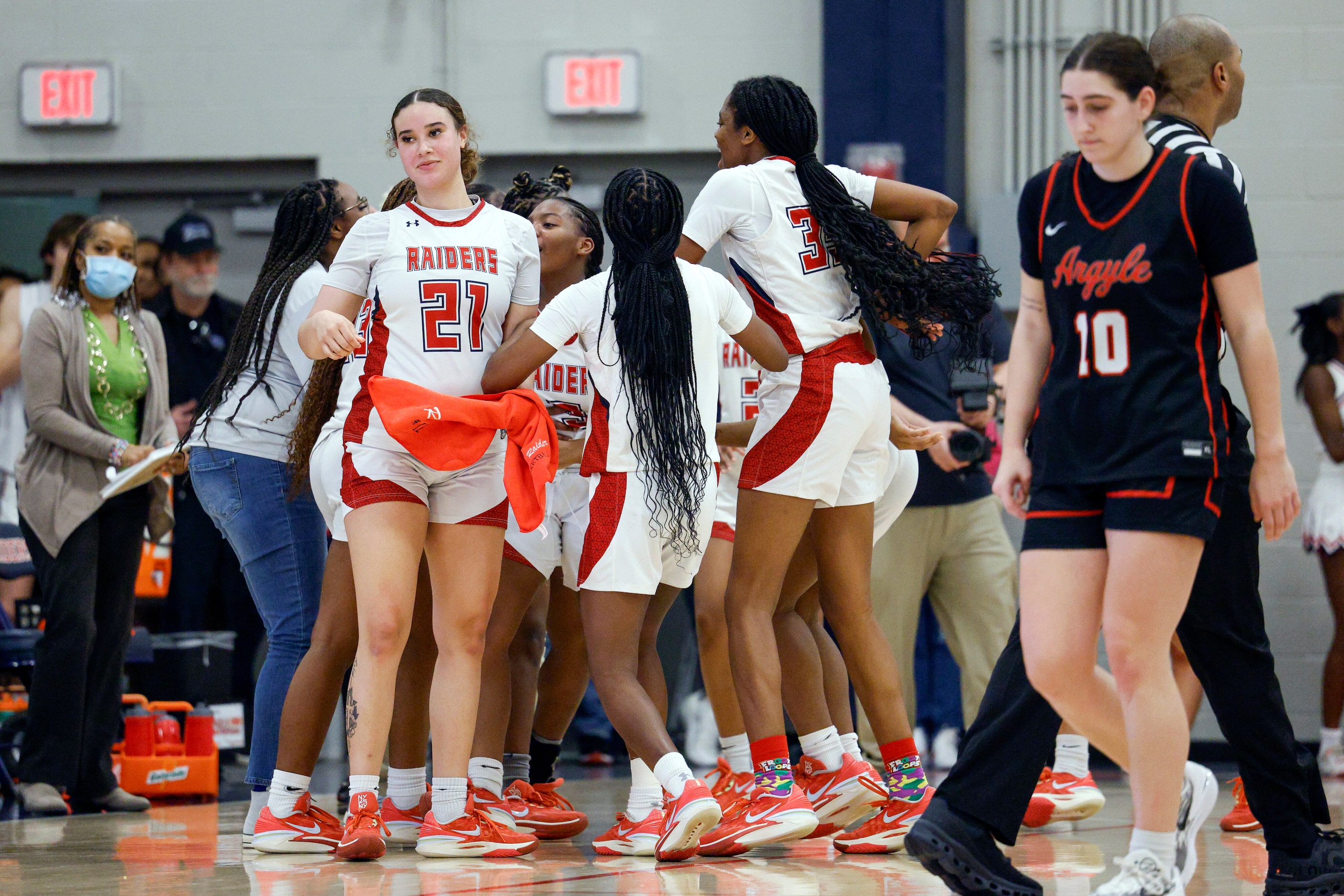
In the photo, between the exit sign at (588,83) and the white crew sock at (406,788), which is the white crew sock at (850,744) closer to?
the white crew sock at (406,788)

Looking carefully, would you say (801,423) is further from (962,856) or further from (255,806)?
(255,806)

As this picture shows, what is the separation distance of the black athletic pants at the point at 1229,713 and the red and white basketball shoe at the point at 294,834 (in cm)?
155

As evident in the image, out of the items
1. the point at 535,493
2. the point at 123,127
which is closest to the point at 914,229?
the point at 535,493

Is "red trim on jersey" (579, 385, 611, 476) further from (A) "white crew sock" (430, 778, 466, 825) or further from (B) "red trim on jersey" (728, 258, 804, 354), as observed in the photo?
(A) "white crew sock" (430, 778, 466, 825)

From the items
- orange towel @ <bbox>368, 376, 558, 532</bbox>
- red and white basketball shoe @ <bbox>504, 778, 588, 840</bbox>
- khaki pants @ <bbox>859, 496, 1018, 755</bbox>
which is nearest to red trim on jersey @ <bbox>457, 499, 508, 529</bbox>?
orange towel @ <bbox>368, 376, 558, 532</bbox>

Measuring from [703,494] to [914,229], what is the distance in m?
0.87

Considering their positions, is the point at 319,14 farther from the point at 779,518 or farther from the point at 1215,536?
the point at 1215,536

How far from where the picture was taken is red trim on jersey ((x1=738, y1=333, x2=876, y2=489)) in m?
3.51

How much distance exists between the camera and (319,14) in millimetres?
7039

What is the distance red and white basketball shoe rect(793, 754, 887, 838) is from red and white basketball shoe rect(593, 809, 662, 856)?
0.36 meters

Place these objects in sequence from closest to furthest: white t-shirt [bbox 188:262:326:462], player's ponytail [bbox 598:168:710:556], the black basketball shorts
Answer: the black basketball shorts < player's ponytail [bbox 598:168:710:556] < white t-shirt [bbox 188:262:326:462]

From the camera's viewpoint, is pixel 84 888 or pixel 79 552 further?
pixel 79 552

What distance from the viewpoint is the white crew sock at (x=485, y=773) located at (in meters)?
3.63

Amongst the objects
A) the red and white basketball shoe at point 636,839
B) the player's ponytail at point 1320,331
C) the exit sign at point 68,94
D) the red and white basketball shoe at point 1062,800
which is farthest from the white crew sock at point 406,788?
the exit sign at point 68,94
